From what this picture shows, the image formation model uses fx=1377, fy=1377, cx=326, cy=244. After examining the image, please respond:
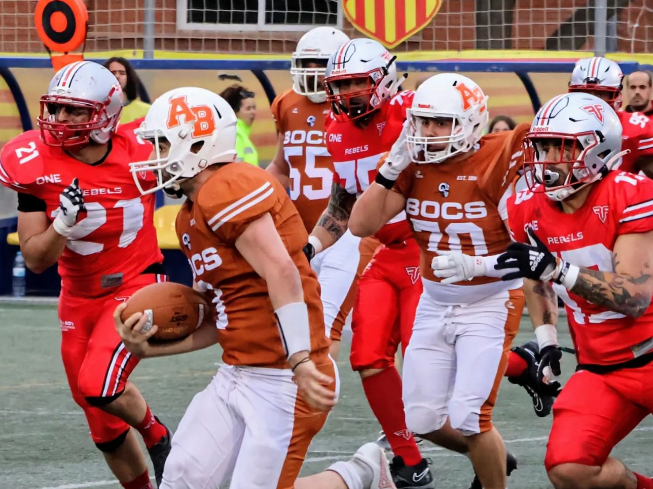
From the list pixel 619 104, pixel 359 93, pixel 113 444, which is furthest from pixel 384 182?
pixel 619 104

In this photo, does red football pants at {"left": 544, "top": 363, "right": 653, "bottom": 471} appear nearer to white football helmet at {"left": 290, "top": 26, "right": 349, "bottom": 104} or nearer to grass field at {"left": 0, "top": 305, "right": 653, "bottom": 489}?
grass field at {"left": 0, "top": 305, "right": 653, "bottom": 489}

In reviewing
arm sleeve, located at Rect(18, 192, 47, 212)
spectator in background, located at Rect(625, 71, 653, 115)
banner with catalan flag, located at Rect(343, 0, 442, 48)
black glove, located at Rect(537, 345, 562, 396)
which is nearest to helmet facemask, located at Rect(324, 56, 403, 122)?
arm sleeve, located at Rect(18, 192, 47, 212)

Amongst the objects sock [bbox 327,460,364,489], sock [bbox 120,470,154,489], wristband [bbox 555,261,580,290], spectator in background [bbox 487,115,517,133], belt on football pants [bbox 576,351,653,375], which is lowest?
sock [bbox 120,470,154,489]

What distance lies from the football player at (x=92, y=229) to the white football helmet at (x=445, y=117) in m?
1.07

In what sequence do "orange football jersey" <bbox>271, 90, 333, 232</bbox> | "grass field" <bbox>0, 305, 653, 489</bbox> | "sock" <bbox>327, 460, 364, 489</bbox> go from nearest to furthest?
"sock" <bbox>327, 460, 364, 489</bbox>, "grass field" <bbox>0, 305, 653, 489</bbox>, "orange football jersey" <bbox>271, 90, 333, 232</bbox>

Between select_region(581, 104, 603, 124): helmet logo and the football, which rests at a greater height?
select_region(581, 104, 603, 124): helmet logo

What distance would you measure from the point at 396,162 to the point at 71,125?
4.29ft

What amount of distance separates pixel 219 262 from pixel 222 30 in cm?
1201

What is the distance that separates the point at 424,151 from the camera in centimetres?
536

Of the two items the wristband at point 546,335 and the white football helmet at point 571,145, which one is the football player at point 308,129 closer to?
the wristband at point 546,335

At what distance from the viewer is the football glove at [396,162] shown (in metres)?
5.38

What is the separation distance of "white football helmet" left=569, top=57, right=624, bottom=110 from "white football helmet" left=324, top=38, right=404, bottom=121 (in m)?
1.52

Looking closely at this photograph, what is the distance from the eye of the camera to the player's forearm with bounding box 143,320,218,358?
4430 millimetres

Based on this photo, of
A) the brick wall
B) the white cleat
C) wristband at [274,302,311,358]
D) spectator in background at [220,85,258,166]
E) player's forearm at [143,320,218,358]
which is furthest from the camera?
the brick wall
